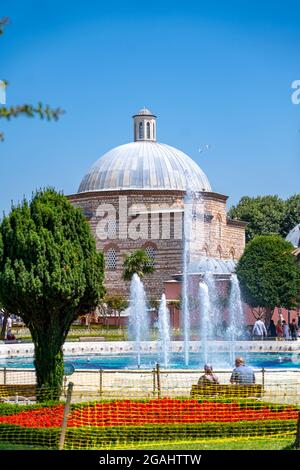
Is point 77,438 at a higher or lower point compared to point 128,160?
lower

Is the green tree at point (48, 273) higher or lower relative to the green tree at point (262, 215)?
lower

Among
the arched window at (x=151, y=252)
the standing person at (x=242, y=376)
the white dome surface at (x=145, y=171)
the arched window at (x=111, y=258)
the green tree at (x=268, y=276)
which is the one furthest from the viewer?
the white dome surface at (x=145, y=171)

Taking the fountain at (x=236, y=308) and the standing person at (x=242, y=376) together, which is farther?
the fountain at (x=236, y=308)

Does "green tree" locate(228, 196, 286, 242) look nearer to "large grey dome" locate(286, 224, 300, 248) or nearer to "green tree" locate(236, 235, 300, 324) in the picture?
"large grey dome" locate(286, 224, 300, 248)

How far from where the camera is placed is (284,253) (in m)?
42.0

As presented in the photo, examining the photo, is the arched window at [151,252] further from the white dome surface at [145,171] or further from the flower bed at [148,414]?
the flower bed at [148,414]

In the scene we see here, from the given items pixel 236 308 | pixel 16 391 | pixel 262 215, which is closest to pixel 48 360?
pixel 16 391

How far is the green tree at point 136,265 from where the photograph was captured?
48594 millimetres

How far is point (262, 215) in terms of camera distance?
65.2 metres

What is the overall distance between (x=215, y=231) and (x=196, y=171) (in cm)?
443

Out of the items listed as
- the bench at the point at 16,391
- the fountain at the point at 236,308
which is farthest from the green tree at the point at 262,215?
the bench at the point at 16,391

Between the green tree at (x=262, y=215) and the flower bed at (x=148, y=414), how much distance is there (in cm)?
5329

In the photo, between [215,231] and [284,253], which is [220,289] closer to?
[284,253]

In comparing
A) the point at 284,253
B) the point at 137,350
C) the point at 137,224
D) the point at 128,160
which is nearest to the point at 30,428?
the point at 137,350
